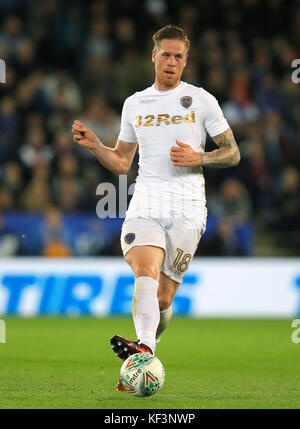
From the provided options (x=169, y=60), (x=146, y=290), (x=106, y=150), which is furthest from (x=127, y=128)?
(x=146, y=290)

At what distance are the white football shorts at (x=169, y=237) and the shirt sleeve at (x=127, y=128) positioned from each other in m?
0.75

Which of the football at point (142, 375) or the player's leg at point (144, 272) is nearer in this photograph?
the football at point (142, 375)

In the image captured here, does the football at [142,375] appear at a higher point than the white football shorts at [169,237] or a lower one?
lower

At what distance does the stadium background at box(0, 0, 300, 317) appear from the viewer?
44.3 ft

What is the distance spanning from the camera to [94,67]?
52.9 ft

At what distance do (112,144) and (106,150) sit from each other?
7.82 meters

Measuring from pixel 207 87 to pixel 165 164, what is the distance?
9530 millimetres

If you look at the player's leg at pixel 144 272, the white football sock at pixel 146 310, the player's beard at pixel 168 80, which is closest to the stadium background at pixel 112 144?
the player's beard at pixel 168 80

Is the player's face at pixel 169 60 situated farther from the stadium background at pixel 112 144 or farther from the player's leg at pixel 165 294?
the stadium background at pixel 112 144

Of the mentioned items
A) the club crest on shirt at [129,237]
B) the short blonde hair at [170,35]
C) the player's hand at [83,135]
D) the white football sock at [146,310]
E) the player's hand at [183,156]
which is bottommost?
the white football sock at [146,310]

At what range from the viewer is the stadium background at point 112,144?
13508 mm

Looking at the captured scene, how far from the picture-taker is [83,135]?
6426mm

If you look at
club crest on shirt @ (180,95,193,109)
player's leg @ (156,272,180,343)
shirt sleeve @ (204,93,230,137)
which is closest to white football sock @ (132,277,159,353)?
player's leg @ (156,272,180,343)
